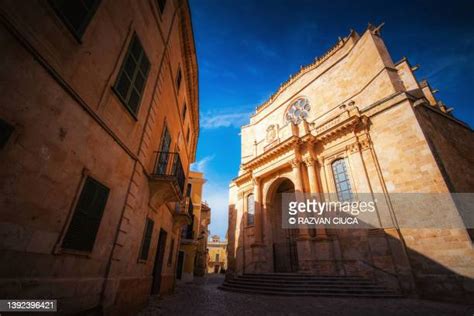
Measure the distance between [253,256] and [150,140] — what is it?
11.5m

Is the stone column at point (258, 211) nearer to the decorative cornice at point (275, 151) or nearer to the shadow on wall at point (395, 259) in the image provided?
the decorative cornice at point (275, 151)

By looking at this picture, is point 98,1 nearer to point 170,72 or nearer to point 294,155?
point 170,72

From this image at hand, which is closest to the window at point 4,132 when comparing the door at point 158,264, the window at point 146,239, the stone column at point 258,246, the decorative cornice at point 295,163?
the window at point 146,239

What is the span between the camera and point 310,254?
11.2 meters

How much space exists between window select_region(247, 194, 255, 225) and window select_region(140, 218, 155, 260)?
10.7 m

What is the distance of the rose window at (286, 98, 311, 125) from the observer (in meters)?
18.7

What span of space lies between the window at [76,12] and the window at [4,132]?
1.88 metres

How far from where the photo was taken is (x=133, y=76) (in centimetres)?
533

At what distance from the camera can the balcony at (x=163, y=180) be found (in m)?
6.54

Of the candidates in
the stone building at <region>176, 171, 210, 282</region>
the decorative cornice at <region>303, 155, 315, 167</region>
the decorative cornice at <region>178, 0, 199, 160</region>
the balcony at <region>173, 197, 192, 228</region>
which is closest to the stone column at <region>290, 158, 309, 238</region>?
the decorative cornice at <region>303, 155, 315, 167</region>

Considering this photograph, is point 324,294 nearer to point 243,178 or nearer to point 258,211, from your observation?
point 258,211

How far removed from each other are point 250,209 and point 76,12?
16.0 m

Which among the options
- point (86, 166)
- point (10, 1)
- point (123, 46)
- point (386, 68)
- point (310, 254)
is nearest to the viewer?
point (10, 1)

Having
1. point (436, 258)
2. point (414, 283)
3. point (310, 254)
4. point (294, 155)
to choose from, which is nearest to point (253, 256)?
point (310, 254)
